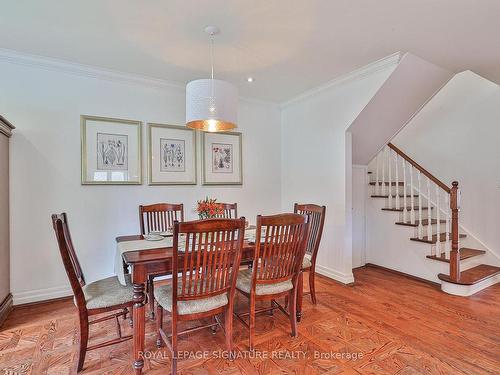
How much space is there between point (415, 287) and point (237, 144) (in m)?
2.90

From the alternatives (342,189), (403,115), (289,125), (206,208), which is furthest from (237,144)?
(403,115)

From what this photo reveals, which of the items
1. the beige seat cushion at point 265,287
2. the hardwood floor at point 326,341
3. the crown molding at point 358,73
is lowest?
the hardwood floor at point 326,341

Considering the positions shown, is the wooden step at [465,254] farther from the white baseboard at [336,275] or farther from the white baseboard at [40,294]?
the white baseboard at [40,294]

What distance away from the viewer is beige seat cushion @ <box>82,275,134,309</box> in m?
1.83

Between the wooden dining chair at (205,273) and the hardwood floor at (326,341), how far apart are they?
334 millimetres

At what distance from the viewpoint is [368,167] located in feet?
14.4

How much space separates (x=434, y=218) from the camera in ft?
13.4

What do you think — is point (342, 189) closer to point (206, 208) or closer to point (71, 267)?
point (206, 208)

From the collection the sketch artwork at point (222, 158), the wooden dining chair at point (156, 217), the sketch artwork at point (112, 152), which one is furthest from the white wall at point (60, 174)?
the sketch artwork at point (222, 158)

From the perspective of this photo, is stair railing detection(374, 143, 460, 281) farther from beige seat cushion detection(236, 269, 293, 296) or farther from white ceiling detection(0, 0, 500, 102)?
beige seat cushion detection(236, 269, 293, 296)

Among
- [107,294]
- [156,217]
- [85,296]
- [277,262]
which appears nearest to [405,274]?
[277,262]

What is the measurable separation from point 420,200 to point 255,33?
123 inches

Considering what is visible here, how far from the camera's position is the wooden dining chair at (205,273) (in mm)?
1673

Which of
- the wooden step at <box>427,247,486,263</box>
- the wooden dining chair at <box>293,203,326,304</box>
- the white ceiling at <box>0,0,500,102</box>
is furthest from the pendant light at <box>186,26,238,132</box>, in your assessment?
the wooden step at <box>427,247,486,263</box>
